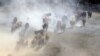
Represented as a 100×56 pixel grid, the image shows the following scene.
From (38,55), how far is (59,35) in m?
0.38

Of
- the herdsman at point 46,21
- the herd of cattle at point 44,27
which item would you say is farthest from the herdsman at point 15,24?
the herdsman at point 46,21

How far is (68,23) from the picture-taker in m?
2.92

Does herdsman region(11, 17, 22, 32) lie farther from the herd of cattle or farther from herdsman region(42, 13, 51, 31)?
herdsman region(42, 13, 51, 31)

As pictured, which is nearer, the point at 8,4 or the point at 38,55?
the point at 38,55

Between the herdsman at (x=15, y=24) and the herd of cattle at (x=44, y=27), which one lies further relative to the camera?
the herdsman at (x=15, y=24)

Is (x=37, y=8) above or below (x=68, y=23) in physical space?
above

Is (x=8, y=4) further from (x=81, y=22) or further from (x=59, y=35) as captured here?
(x=81, y=22)

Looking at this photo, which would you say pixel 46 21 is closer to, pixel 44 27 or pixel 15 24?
pixel 44 27

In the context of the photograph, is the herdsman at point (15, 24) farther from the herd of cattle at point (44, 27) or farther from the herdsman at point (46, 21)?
the herdsman at point (46, 21)

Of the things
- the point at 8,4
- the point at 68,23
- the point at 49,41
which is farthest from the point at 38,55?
the point at 8,4

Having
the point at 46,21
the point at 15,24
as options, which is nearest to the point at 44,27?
the point at 46,21

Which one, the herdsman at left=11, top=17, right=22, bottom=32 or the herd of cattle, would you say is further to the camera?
→ the herdsman at left=11, top=17, right=22, bottom=32

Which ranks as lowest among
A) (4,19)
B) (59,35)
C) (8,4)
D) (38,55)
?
Result: (38,55)

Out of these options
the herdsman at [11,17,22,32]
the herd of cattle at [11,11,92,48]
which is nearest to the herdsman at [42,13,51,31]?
the herd of cattle at [11,11,92,48]
